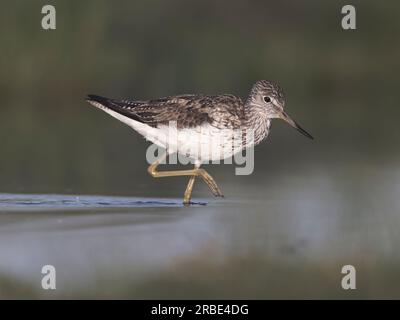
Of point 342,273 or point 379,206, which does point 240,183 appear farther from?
point 342,273

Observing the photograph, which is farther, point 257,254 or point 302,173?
point 302,173

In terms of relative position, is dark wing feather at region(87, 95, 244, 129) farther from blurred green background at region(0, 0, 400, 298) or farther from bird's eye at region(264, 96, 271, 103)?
blurred green background at region(0, 0, 400, 298)

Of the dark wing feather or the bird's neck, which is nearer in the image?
the dark wing feather

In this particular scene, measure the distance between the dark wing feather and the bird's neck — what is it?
0.09 metres

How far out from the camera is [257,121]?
441 inches

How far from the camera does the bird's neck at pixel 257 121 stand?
11102mm

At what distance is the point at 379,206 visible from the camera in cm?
1077

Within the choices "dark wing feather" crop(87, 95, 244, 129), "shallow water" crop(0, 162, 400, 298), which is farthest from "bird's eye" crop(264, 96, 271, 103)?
"shallow water" crop(0, 162, 400, 298)

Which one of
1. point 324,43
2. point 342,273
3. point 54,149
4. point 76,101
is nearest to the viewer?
point 342,273

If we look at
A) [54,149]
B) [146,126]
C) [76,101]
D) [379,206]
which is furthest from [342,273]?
[76,101]

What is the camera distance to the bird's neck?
11.1 m

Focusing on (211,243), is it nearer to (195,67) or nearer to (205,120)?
(205,120)

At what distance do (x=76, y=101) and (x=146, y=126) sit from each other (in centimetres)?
703

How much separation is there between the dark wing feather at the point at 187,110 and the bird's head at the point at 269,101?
0.61 feet
